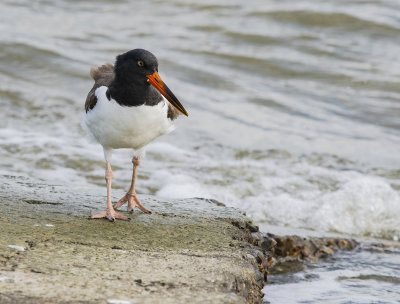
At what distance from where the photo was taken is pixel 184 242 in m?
3.73

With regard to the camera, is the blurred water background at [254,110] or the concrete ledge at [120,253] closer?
the concrete ledge at [120,253]

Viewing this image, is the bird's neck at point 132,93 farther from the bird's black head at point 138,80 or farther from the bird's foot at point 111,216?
the bird's foot at point 111,216

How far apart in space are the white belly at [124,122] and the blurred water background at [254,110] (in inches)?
51.9

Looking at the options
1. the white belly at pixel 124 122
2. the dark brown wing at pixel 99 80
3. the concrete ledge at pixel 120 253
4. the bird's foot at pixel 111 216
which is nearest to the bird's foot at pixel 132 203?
the concrete ledge at pixel 120 253

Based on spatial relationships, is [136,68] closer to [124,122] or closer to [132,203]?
[124,122]

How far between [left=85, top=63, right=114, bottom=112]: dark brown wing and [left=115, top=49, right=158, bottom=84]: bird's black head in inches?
8.1

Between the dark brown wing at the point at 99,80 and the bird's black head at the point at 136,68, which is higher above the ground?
the bird's black head at the point at 136,68

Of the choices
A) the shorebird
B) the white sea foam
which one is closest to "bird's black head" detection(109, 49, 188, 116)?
the shorebird

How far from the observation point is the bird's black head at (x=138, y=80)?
4195 millimetres

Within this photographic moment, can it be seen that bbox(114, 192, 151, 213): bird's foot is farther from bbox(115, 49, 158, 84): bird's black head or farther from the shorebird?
bbox(115, 49, 158, 84): bird's black head

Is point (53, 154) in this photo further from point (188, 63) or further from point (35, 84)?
point (188, 63)

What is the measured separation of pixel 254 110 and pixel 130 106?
225 inches

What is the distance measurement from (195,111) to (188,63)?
2267mm

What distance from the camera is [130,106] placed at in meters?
4.17
